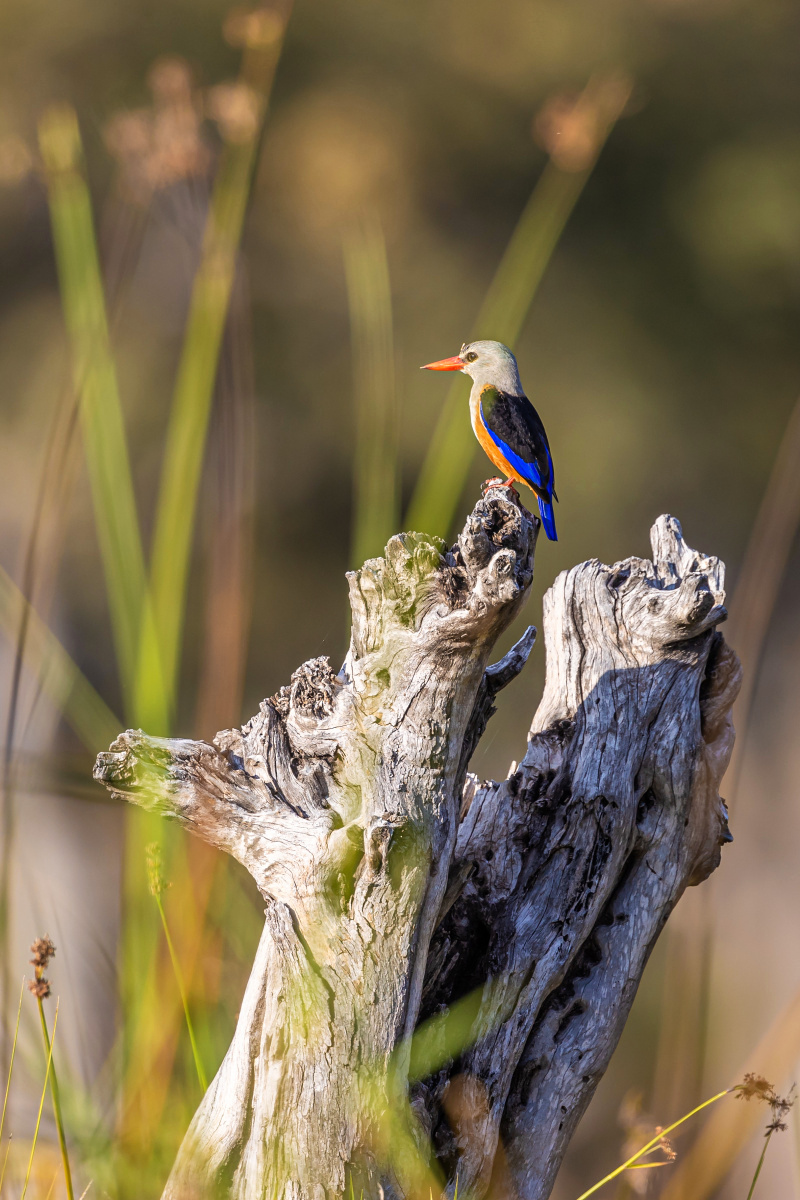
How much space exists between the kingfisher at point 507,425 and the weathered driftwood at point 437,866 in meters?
0.29

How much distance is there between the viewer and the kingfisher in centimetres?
161

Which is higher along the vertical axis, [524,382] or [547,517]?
[524,382]

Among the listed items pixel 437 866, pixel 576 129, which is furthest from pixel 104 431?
pixel 576 129

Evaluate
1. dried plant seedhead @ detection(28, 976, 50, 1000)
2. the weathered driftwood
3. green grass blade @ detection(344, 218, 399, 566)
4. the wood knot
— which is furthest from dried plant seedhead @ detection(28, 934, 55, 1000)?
green grass blade @ detection(344, 218, 399, 566)

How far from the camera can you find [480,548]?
1.07 meters

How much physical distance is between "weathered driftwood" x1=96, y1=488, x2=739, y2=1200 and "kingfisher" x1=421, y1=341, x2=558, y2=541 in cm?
29

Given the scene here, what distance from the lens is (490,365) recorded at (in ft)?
5.95

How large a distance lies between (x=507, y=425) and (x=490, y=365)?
213mm

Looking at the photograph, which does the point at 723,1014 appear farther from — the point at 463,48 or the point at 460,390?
the point at 463,48

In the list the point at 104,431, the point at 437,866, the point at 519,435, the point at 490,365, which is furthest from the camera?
the point at 490,365

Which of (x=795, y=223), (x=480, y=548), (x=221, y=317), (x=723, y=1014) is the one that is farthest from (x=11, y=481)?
(x=723, y=1014)

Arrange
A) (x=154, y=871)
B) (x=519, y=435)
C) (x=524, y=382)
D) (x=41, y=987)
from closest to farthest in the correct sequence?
(x=41, y=987)
(x=154, y=871)
(x=519, y=435)
(x=524, y=382)

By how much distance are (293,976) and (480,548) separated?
53 cm

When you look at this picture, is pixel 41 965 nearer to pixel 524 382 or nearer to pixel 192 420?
pixel 192 420
